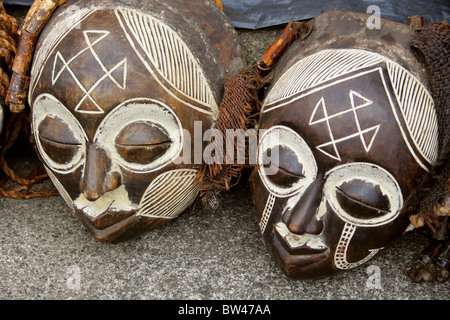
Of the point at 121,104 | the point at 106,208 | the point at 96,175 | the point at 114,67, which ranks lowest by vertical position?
the point at 106,208

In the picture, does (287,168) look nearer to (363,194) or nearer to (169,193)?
(363,194)

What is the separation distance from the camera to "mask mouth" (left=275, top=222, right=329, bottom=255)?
203 centimetres

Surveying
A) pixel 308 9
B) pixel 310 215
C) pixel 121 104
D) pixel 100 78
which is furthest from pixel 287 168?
pixel 308 9

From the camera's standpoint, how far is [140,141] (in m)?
2.08

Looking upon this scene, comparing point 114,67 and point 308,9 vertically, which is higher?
point 308,9

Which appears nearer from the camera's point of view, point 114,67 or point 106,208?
point 114,67

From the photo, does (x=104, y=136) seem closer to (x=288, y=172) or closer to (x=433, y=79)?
(x=288, y=172)

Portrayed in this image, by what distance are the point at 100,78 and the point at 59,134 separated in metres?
0.30

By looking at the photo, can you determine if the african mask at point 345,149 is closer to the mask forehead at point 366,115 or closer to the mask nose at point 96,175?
the mask forehead at point 366,115

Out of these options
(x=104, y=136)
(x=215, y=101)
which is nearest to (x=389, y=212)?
(x=215, y=101)

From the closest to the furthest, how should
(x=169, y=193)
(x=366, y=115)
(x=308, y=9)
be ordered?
(x=366, y=115), (x=169, y=193), (x=308, y=9)

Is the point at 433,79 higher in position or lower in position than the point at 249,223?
higher

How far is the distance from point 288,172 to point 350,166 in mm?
239

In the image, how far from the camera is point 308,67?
82.8 inches
